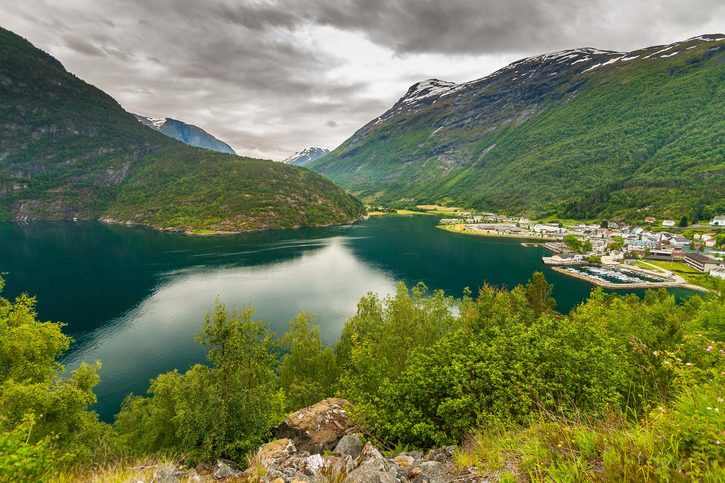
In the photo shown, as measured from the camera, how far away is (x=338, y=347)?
38188 millimetres

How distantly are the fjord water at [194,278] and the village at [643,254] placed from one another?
1128cm

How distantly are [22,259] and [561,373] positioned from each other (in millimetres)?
169199

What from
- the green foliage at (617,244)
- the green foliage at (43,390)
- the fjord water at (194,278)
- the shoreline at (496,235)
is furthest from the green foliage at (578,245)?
the green foliage at (43,390)

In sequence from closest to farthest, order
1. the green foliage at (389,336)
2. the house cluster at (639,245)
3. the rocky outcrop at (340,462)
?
1. the rocky outcrop at (340,462)
2. the green foliage at (389,336)
3. the house cluster at (639,245)

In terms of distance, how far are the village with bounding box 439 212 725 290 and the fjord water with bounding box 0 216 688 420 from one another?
11.3 metres

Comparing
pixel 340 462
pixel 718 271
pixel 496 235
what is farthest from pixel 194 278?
pixel 718 271

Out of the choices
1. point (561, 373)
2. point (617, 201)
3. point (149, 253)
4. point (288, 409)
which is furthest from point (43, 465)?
point (617, 201)

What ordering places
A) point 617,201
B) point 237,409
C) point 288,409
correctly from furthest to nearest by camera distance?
1. point 617,201
2. point 288,409
3. point 237,409

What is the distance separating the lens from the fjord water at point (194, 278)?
55688mm

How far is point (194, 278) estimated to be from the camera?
96.4 metres

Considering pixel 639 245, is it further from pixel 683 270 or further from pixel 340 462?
pixel 340 462

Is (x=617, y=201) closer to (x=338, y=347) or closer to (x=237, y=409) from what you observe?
(x=338, y=347)

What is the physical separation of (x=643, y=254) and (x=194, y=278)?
15436 centimetres

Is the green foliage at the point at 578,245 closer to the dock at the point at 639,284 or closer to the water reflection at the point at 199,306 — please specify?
the dock at the point at 639,284
